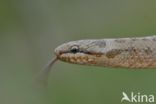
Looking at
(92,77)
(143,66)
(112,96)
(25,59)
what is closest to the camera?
(143,66)

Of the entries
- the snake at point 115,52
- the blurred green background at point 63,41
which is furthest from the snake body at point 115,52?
the blurred green background at point 63,41

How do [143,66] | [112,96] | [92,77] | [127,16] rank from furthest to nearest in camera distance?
1. [127,16]
2. [92,77]
3. [112,96]
4. [143,66]

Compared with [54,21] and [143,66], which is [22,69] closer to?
[54,21]

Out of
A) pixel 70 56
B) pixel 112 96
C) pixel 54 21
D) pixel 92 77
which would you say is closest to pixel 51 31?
pixel 54 21

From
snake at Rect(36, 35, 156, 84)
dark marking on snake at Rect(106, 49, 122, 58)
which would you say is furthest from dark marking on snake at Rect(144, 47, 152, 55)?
dark marking on snake at Rect(106, 49, 122, 58)

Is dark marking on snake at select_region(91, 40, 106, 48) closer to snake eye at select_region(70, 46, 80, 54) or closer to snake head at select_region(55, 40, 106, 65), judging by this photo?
snake head at select_region(55, 40, 106, 65)

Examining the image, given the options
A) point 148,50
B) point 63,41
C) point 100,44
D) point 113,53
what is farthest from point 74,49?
point 63,41

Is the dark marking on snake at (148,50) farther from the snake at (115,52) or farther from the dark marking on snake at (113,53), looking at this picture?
the dark marking on snake at (113,53)

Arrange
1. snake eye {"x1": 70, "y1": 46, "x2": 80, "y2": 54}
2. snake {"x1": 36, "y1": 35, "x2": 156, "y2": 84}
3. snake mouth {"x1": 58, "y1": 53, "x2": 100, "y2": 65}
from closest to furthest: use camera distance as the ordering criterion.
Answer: snake {"x1": 36, "y1": 35, "x2": 156, "y2": 84} → snake mouth {"x1": 58, "y1": 53, "x2": 100, "y2": 65} → snake eye {"x1": 70, "y1": 46, "x2": 80, "y2": 54}

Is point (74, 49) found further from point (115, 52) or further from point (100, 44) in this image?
point (115, 52)
